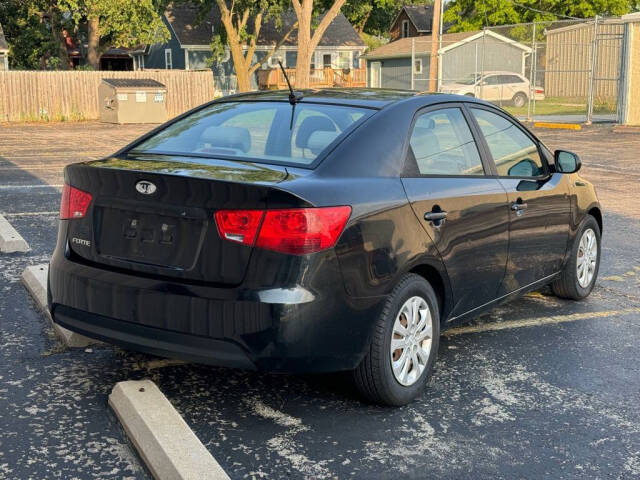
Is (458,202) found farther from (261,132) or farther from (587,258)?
(587,258)

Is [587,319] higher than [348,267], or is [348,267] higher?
[348,267]

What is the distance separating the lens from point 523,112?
118ft

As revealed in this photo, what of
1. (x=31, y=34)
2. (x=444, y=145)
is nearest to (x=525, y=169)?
(x=444, y=145)

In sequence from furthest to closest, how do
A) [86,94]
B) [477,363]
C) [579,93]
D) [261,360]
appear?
[86,94]
[579,93]
[477,363]
[261,360]

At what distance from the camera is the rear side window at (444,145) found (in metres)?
A: 4.82

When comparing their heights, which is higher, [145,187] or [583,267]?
[145,187]

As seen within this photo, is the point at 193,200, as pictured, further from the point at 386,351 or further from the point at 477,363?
the point at 477,363

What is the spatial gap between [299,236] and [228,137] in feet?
3.98

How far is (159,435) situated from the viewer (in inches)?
146

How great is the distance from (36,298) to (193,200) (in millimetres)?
Answer: 2636

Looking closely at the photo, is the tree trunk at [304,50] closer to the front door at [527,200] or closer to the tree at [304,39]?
the tree at [304,39]

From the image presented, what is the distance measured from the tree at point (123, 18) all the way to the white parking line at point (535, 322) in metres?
39.3

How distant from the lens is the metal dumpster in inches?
1237

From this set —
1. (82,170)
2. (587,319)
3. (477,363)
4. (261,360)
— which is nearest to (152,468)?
(261,360)
